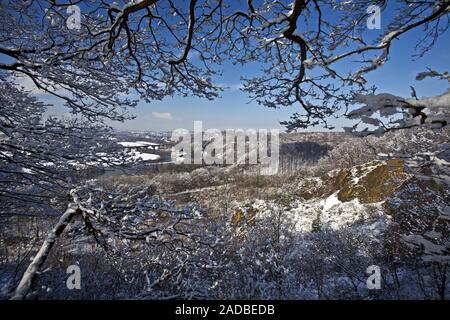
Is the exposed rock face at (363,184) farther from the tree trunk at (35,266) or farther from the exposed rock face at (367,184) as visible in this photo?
the tree trunk at (35,266)

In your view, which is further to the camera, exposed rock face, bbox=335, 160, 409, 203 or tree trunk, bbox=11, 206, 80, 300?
exposed rock face, bbox=335, 160, 409, 203

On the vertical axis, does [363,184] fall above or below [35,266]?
below

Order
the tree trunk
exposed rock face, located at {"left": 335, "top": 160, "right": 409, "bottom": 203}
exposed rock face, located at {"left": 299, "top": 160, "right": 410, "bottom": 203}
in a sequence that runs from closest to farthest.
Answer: the tree trunk, exposed rock face, located at {"left": 299, "top": 160, "right": 410, "bottom": 203}, exposed rock face, located at {"left": 335, "top": 160, "right": 409, "bottom": 203}

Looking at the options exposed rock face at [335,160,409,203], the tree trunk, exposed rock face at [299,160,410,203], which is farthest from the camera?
exposed rock face at [335,160,409,203]

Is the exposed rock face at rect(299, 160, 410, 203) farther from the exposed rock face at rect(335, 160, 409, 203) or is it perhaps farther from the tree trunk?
the tree trunk

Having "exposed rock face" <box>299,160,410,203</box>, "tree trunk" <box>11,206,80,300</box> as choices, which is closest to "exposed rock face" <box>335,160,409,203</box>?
"exposed rock face" <box>299,160,410,203</box>

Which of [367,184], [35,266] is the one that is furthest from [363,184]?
[35,266]

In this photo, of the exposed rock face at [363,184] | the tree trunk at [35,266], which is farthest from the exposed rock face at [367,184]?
the tree trunk at [35,266]

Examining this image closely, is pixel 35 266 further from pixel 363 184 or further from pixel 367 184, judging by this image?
pixel 363 184

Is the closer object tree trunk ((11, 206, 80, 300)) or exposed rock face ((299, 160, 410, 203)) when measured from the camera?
tree trunk ((11, 206, 80, 300))

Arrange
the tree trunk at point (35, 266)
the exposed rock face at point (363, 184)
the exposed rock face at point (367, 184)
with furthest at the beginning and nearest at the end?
the exposed rock face at point (367, 184), the exposed rock face at point (363, 184), the tree trunk at point (35, 266)
